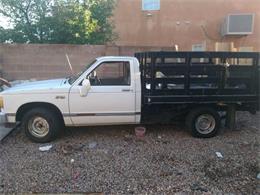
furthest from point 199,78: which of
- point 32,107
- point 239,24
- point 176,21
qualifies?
point 239,24

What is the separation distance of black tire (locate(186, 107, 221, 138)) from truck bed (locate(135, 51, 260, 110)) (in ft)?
0.80

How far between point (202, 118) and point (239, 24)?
39.9 ft

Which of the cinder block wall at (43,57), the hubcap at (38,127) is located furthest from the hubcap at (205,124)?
the cinder block wall at (43,57)

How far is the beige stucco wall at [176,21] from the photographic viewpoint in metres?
16.0

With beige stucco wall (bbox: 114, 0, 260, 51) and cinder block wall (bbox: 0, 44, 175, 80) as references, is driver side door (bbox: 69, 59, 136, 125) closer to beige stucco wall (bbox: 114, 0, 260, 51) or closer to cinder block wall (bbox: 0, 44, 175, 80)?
cinder block wall (bbox: 0, 44, 175, 80)

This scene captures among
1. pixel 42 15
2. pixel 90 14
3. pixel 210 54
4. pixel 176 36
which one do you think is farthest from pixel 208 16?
pixel 210 54

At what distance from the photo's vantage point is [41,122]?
5141 mm

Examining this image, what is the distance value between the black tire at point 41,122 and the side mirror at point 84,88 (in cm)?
73

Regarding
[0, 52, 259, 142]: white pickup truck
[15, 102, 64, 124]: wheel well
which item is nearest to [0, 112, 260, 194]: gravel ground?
[0, 52, 259, 142]: white pickup truck

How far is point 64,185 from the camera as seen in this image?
3564 mm

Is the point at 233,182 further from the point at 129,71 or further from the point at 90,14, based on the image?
the point at 90,14

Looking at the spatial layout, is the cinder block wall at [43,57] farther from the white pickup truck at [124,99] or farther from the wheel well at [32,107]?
the wheel well at [32,107]

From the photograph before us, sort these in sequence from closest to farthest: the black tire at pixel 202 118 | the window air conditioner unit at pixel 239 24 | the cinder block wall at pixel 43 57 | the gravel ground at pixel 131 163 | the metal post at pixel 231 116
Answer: the gravel ground at pixel 131 163 → the black tire at pixel 202 118 → the metal post at pixel 231 116 → the cinder block wall at pixel 43 57 → the window air conditioner unit at pixel 239 24

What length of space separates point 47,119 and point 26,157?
2.92 feet
